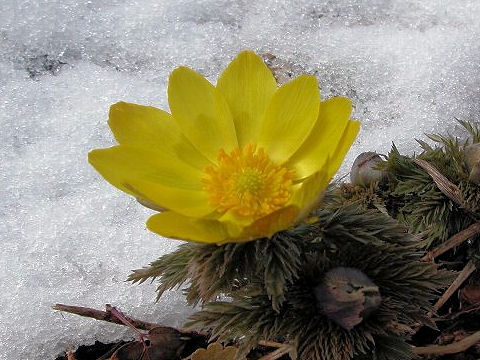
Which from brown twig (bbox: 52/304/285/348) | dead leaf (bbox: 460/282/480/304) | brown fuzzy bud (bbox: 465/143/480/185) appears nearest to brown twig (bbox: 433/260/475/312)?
dead leaf (bbox: 460/282/480/304)

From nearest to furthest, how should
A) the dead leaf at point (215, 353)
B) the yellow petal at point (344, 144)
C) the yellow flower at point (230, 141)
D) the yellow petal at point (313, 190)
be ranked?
the yellow petal at point (313, 190)
the yellow petal at point (344, 144)
the yellow flower at point (230, 141)
the dead leaf at point (215, 353)

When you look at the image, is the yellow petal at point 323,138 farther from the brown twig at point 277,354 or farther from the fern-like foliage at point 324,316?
the brown twig at point 277,354

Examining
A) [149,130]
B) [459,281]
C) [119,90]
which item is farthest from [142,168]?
[119,90]

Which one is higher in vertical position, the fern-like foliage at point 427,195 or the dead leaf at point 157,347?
the fern-like foliage at point 427,195

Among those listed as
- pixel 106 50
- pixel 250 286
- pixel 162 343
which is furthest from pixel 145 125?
pixel 106 50

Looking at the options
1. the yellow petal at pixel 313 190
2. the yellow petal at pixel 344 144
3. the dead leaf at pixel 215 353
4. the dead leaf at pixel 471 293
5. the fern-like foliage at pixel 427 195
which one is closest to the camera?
the yellow petal at pixel 313 190

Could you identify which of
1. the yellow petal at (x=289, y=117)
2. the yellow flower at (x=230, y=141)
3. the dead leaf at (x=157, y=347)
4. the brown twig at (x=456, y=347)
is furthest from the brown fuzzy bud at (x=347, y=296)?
the dead leaf at (x=157, y=347)

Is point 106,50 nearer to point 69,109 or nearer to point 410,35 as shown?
point 69,109
